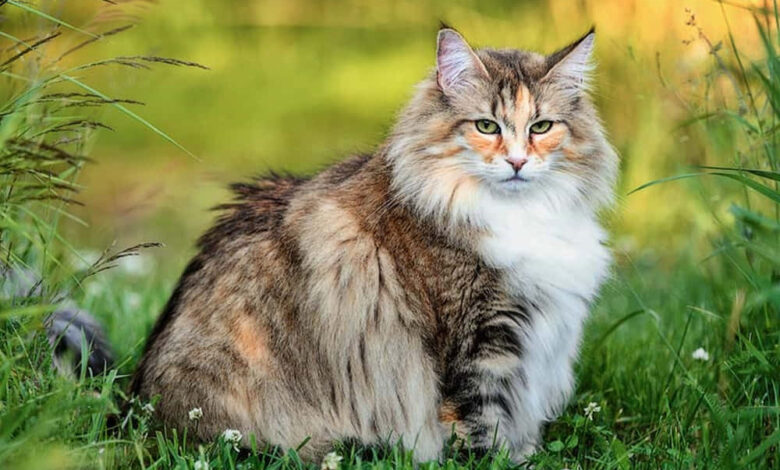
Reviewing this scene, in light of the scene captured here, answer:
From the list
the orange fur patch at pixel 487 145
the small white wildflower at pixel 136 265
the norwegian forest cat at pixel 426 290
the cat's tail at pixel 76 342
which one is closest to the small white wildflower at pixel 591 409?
the norwegian forest cat at pixel 426 290

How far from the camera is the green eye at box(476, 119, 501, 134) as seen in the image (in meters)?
3.15

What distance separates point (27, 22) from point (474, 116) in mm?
1643

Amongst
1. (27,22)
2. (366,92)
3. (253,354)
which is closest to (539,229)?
(253,354)

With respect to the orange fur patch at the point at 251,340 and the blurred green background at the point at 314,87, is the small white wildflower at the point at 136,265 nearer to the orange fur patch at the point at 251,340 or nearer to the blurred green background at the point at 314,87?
the blurred green background at the point at 314,87

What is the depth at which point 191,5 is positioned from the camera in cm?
975

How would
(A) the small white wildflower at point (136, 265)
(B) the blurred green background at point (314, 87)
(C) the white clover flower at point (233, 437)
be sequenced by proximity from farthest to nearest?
(A) the small white wildflower at point (136, 265), (B) the blurred green background at point (314, 87), (C) the white clover flower at point (233, 437)

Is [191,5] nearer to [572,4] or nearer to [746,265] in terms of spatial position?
[572,4]

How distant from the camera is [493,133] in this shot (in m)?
3.15

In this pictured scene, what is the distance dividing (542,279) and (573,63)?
67 centimetres

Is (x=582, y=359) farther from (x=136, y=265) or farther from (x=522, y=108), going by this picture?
(x=136, y=265)

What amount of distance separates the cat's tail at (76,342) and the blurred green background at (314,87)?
42 centimetres

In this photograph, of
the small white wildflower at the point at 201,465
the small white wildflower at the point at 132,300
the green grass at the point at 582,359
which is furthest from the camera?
the small white wildflower at the point at 132,300

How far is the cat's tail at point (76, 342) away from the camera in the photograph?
322cm

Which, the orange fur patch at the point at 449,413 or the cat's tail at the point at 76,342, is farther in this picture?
the cat's tail at the point at 76,342
